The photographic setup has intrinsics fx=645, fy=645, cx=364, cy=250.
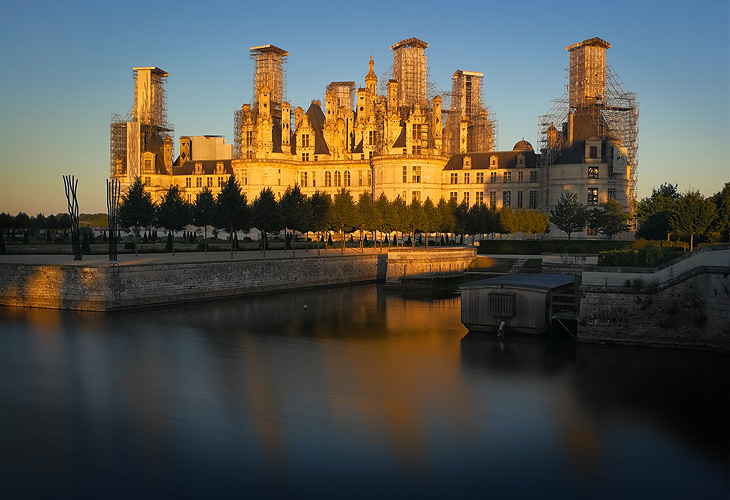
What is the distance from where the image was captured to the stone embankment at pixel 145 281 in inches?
1518

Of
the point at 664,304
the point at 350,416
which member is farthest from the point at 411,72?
the point at 350,416

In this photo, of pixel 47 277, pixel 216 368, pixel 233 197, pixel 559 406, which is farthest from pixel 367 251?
pixel 559 406

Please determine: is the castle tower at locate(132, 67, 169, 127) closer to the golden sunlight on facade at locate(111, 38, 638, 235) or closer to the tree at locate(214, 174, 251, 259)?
the golden sunlight on facade at locate(111, 38, 638, 235)

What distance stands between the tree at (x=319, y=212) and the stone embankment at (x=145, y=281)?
824cm

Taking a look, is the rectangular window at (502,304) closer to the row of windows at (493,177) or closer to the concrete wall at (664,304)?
the concrete wall at (664,304)

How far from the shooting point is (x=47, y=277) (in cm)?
4000

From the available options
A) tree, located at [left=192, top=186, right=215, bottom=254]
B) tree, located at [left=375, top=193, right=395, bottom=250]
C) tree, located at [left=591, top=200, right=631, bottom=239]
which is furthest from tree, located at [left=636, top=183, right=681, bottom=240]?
tree, located at [left=192, top=186, right=215, bottom=254]

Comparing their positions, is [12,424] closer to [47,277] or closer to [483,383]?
[483,383]

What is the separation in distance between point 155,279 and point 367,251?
96.3 feet

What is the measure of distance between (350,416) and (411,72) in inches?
3272

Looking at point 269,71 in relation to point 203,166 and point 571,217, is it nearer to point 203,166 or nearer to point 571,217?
point 203,166

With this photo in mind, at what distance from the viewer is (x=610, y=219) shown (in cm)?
7312

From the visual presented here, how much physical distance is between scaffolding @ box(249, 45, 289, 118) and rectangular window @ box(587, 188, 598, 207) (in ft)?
166

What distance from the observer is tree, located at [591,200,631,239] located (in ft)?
239
